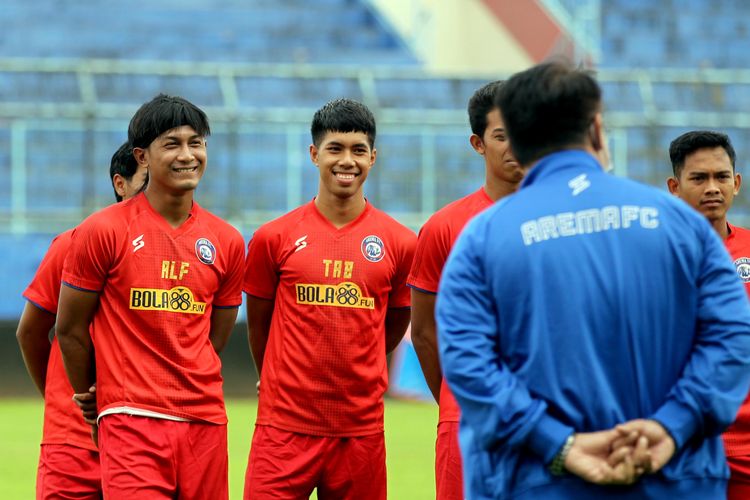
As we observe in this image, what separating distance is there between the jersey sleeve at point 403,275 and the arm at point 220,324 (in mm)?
746

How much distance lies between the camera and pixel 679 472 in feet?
11.7

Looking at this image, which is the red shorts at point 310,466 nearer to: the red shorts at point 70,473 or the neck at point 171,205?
the red shorts at point 70,473

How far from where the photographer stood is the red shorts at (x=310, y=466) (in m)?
5.87

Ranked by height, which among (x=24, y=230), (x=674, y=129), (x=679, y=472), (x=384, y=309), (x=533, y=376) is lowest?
(x=679, y=472)

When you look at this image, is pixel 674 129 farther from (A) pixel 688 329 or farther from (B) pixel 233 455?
(A) pixel 688 329

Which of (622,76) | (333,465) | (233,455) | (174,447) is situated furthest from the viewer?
(622,76)

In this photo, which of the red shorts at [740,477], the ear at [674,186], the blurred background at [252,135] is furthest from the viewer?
the blurred background at [252,135]

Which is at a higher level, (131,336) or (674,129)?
(674,129)

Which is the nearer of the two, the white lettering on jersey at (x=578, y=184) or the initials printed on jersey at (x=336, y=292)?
the white lettering on jersey at (x=578, y=184)

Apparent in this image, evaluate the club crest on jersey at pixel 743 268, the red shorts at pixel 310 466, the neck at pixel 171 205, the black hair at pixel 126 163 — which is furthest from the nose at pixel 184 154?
the club crest on jersey at pixel 743 268

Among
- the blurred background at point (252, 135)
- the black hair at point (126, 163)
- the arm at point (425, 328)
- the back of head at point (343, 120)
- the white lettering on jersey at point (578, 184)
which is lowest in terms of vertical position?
the arm at point (425, 328)

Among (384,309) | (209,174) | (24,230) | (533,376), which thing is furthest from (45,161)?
(533,376)

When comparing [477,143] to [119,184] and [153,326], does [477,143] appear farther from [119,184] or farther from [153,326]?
[119,184]

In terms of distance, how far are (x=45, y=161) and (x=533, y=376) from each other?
1317cm
